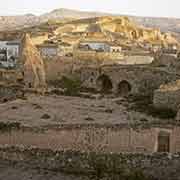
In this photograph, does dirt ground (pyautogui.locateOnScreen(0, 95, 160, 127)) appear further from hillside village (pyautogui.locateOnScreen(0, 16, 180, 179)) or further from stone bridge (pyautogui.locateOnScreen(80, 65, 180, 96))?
stone bridge (pyautogui.locateOnScreen(80, 65, 180, 96))

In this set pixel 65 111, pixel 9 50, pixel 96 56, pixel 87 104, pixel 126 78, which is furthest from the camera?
pixel 9 50

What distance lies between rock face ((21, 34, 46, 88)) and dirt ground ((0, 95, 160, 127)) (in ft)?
6.29

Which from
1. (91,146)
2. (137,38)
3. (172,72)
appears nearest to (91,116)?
(91,146)

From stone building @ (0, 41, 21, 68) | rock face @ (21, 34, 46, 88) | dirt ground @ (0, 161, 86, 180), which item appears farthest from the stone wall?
A: stone building @ (0, 41, 21, 68)

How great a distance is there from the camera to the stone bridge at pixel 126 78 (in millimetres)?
27219

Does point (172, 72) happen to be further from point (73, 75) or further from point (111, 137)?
point (111, 137)

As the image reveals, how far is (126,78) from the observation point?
1107 inches

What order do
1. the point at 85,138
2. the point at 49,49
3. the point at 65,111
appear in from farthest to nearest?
the point at 49,49, the point at 65,111, the point at 85,138

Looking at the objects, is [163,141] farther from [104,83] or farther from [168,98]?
[104,83]

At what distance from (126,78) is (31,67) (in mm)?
6548

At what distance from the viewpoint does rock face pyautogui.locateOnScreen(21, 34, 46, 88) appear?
24.9 m

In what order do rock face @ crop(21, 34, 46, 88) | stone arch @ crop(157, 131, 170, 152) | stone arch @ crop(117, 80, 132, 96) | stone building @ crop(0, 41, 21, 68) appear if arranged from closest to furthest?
1. stone arch @ crop(157, 131, 170, 152)
2. rock face @ crop(21, 34, 46, 88)
3. stone arch @ crop(117, 80, 132, 96)
4. stone building @ crop(0, 41, 21, 68)

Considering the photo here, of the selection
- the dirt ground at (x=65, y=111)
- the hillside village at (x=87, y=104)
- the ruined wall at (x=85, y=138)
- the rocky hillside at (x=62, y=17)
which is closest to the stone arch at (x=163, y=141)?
the hillside village at (x=87, y=104)

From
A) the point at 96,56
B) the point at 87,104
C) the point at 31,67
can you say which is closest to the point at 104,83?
the point at 96,56
